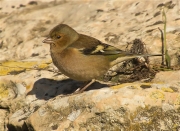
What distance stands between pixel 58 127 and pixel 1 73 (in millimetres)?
2319

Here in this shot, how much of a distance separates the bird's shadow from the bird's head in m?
0.64

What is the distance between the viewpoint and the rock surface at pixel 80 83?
16.5 ft

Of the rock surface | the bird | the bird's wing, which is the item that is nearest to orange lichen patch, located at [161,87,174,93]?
the rock surface

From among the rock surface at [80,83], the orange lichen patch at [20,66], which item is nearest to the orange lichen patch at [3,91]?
the rock surface at [80,83]

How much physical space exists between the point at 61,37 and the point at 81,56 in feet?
1.98

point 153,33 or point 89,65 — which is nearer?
point 89,65

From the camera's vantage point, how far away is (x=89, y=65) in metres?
6.20

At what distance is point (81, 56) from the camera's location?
6.23 m

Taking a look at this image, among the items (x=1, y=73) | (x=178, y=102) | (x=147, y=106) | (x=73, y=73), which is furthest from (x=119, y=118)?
(x=1, y=73)

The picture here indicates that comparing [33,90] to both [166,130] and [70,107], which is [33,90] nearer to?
[70,107]

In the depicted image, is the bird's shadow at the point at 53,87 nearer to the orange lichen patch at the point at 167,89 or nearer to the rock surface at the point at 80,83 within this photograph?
the rock surface at the point at 80,83

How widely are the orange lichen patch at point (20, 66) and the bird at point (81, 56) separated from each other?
2.71 ft

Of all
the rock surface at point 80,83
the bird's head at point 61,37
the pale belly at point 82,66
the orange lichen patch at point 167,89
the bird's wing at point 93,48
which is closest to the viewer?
the rock surface at point 80,83

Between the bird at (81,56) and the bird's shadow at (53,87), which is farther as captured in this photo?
the bird's shadow at (53,87)
